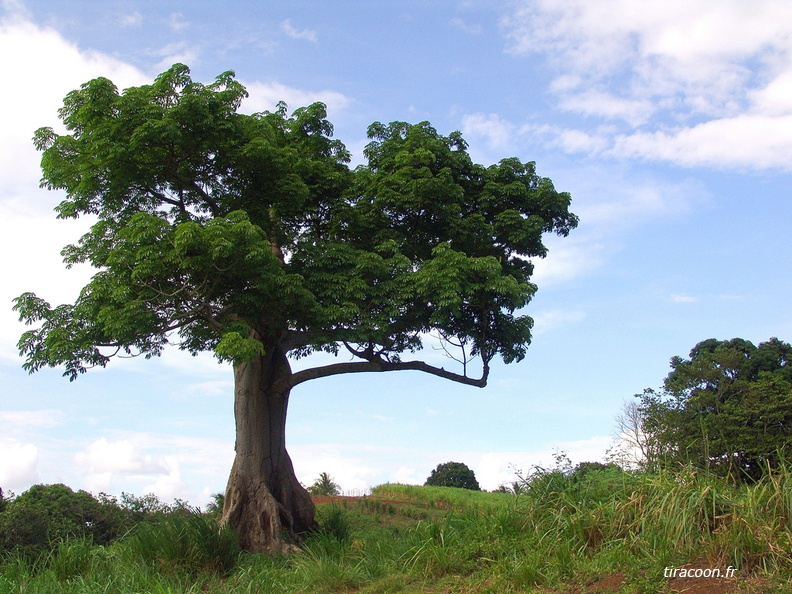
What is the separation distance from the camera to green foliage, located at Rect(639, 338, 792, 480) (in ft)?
99.1

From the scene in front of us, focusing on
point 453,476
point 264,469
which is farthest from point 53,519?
point 453,476

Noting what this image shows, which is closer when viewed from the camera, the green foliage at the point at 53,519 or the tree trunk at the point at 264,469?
the green foliage at the point at 53,519

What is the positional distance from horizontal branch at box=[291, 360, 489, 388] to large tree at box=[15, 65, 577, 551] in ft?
0.15

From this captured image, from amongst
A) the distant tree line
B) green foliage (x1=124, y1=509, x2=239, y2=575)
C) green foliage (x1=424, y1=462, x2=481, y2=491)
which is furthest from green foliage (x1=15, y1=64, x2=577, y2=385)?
green foliage (x1=424, y1=462, x2=481, y2=491)

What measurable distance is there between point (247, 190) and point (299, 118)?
2.78 m

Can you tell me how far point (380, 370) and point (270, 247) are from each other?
4401mm

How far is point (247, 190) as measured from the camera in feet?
51.2

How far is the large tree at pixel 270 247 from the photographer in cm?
1307

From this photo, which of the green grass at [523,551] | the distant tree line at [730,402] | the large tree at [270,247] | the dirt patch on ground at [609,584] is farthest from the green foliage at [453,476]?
the dirt patch on ground at [609,584]

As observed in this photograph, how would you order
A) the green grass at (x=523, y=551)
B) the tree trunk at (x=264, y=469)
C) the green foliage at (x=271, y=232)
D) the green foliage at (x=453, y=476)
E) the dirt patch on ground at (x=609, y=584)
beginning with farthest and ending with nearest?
the green foliage at (x=453, y=476) → the tree trunk at (x=264, y=469) → the green foliage at (x=271, y=232) → the green grass at (x=523, y=551) → the dirt patch on ground at (x=609, y=584)

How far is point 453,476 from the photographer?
3466 cm

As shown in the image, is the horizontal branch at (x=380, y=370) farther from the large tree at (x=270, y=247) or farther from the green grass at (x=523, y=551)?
the green grass at (x=523, y=551)

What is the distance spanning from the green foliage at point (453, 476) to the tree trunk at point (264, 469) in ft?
61.4

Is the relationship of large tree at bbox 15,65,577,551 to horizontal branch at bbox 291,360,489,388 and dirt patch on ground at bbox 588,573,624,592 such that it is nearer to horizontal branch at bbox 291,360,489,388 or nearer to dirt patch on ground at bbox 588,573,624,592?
horizontal branch at bbox 291,360,489,388
